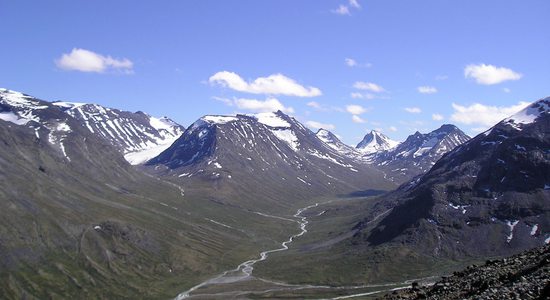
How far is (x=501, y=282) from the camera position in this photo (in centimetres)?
4069

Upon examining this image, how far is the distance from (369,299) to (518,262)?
5884 inches

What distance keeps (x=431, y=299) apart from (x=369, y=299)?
501ft

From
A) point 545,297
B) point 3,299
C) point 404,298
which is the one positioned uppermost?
point 545,297

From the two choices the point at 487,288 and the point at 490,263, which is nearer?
the point at 487,288

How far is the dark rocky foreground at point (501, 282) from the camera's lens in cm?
3472

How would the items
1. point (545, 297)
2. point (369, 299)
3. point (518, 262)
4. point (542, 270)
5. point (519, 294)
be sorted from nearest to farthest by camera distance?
point (545, 297), point (519, 294), point (542, 270), point (518, 262), point (369, 299)

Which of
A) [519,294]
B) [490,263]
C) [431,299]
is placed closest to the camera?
[519,294]

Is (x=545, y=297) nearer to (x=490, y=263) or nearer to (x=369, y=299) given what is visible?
(x=490, y=263)

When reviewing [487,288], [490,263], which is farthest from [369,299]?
[487,288]

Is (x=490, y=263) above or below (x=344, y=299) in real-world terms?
above

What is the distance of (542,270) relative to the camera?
38438 millimetres

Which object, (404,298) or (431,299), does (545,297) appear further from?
(404,298)

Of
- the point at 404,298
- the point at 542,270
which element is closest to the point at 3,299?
the point at 404,298

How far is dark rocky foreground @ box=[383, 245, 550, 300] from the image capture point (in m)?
34.7
